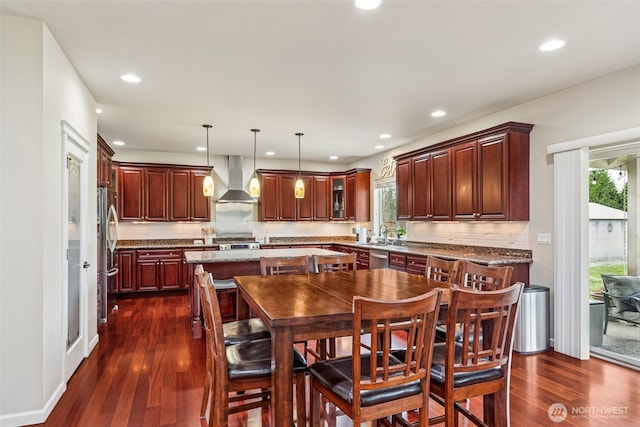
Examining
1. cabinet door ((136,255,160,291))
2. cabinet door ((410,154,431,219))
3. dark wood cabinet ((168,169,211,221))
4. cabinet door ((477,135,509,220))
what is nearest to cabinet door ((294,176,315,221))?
dark wood cabinet ((168,169,211,221))

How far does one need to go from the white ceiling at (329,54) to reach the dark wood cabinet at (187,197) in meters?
2.23

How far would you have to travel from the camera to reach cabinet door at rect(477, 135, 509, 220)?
167 inches

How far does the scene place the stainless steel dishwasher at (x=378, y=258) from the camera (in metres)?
5.77

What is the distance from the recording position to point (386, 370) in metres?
1.63

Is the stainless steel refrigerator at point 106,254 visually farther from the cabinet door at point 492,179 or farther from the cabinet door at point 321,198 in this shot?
the cabinet door at point 492,179

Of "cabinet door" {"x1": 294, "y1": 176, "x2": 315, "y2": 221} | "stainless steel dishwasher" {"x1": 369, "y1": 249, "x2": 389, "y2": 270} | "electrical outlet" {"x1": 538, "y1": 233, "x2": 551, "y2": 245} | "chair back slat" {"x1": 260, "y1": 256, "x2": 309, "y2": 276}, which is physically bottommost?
"stainless steel dishwasher" {"x1": 369, "y1": 249, "x2": 389, "y2": 270}

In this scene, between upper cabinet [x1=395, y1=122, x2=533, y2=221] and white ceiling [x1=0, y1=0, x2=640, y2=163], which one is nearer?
white ceiling [x1=0, y1=0, x2=640, y2=163]

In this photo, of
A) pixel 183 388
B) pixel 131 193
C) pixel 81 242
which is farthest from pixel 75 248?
pixel 131 193

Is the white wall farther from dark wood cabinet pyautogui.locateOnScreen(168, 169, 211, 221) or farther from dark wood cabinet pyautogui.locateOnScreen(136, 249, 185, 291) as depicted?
dark wood cabinet pyautogui.locateOnScreen(168, 169, 211, 221)

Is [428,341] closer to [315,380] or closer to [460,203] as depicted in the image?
[315,380]

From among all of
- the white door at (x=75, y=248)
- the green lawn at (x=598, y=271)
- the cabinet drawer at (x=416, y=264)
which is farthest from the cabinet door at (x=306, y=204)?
the green lawn at (x=598, y=271)

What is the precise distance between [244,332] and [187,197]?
523cm

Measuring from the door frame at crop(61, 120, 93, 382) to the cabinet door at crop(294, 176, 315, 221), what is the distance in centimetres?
460

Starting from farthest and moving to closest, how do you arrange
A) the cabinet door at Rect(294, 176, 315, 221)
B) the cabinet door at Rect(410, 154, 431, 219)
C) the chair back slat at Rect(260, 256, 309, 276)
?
the cabinet door at Rect(294, 176, 315, 221), the cabinet door at Rect(410, 154, 431, 219), the chair back slat at Rect(260, 256, 309, 276)
